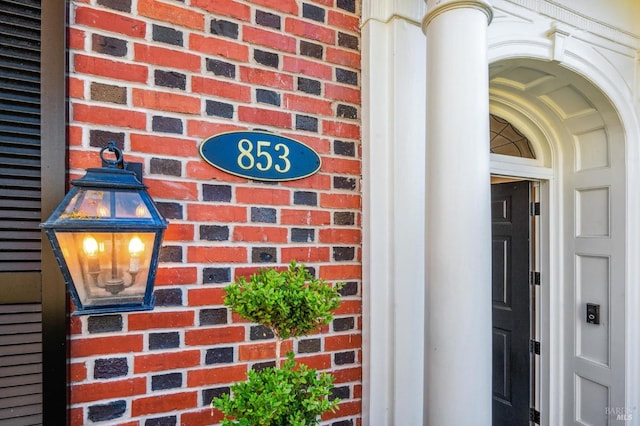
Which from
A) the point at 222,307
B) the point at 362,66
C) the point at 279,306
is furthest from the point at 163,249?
the point at 362,66

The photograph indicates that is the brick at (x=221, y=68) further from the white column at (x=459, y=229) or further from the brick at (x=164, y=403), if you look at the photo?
the brick at (x=164, y=403)

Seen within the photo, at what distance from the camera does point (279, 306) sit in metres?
1.01

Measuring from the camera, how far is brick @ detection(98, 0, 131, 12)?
121cm

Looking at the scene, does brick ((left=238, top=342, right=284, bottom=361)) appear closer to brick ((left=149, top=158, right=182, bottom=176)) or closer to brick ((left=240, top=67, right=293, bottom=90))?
brick ((left=149, top=158, right=182, bottom=176))

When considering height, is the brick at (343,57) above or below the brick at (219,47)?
above

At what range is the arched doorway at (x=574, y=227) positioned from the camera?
2414 millimetres

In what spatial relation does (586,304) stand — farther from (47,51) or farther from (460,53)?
(47,51)

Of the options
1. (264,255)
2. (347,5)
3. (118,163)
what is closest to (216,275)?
(264,255)

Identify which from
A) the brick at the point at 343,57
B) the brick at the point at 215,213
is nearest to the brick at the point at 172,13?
the brick at the point at 343,57

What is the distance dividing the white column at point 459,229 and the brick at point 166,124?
974mm

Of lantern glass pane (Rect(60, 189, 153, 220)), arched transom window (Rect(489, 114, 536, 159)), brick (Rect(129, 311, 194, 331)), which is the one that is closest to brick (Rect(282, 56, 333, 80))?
lantern glass pane (Rect(60, 189, 153, 220))

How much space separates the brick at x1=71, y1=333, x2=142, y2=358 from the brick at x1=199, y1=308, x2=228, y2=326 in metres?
0.22

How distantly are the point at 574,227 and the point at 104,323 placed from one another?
312 centimetres

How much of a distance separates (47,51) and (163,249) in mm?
743
